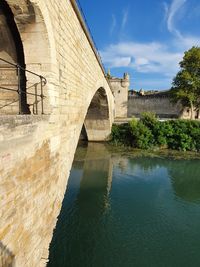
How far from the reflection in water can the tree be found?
45.6 ft

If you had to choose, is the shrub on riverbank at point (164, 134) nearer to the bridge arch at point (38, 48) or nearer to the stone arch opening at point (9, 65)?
the stone arch opening at point (9, 65)

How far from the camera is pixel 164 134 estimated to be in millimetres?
20906

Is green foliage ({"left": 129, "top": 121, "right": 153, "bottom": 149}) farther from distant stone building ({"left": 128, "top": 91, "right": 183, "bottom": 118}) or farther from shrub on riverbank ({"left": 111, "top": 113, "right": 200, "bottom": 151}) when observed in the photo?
distant stone building ({"left": 128, "top": 91, "right": 183, "bottom": 118})

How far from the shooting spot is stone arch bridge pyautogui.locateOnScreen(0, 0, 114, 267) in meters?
3.21

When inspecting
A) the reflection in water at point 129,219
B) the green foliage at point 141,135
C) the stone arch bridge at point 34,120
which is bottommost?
the reflection in water at point 129,219

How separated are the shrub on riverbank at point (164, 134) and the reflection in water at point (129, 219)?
5166 mm

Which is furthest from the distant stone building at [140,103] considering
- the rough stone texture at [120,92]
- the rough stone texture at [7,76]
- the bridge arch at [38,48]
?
the bridge arch at [38,48]

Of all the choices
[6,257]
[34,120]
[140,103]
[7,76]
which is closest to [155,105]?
[140,103]

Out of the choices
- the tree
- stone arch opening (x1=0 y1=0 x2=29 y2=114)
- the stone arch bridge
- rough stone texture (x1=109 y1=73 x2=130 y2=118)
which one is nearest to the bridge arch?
the stone arch bridge

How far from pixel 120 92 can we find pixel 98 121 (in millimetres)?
11617

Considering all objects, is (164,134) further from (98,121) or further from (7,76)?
(7,76)

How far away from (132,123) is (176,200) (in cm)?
1130

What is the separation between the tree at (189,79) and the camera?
26.8m

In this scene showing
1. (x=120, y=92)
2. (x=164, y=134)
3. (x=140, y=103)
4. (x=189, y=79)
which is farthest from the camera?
(x=140, y=103)
